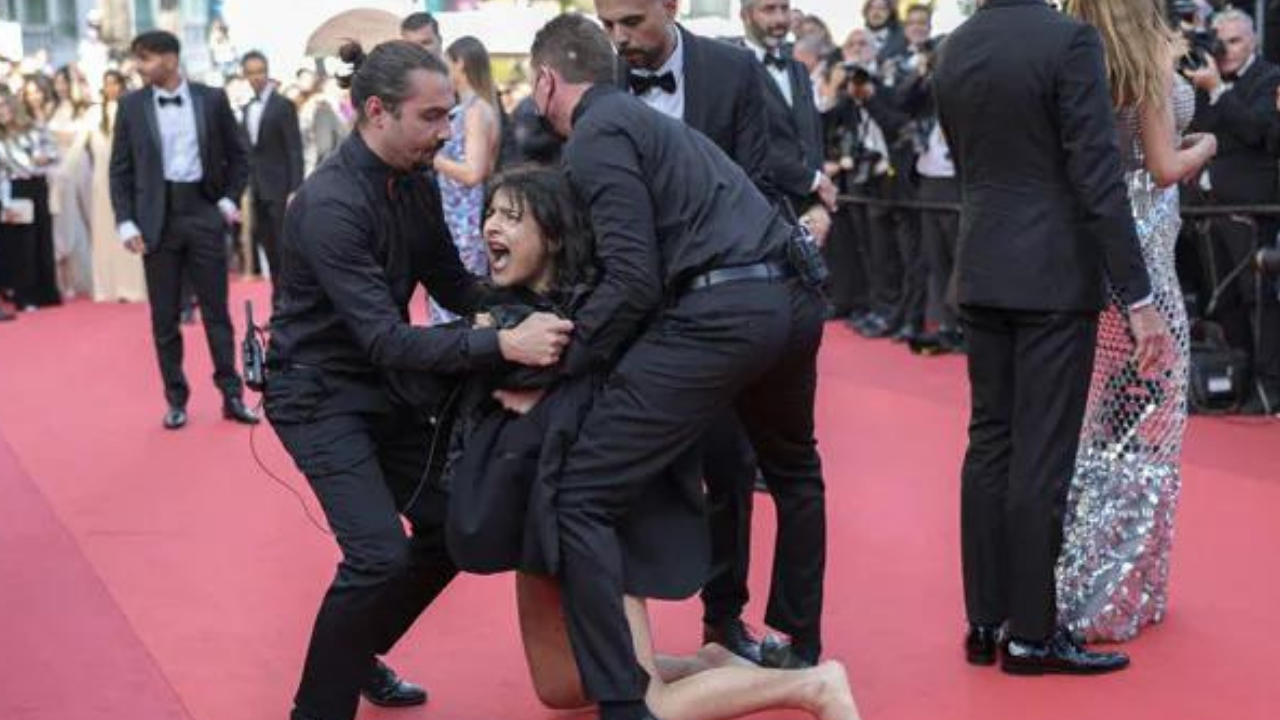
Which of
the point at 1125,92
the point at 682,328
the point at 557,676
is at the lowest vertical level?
Result: the point at 557,676

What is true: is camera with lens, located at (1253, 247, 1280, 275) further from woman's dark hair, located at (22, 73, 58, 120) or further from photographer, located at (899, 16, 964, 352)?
woman's dark hair, located at (22, 73, 58, 120)

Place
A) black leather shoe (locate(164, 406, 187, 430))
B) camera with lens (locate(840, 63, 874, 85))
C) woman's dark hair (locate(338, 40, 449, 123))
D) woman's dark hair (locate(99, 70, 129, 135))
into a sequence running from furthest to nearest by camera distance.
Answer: woman's dark hair (locate(99, 70, 129, 135)) < camera with lens (locate(840, 63, 874, 85)) < black leather shoe (locate(164, 406, 187, 430)) < woman's dark hair (locate(338, 40, 449, 123))

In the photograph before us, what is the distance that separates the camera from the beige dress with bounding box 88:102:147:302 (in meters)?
16.4

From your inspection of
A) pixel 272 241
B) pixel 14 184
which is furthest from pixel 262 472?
pixel 14 184

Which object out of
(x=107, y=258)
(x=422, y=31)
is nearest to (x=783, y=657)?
(x=422, y=31)

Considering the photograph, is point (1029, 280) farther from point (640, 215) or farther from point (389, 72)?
point (389, 72)

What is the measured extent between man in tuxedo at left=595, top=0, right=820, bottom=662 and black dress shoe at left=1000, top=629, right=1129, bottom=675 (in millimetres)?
564

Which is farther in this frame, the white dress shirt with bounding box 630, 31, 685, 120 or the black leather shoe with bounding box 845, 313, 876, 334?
the black leather shoe with bounding box 845, 313, 876, 334

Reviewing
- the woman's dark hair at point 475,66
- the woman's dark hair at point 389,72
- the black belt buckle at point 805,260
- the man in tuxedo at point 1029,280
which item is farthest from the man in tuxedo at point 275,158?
the black belt buckle at point 805,260

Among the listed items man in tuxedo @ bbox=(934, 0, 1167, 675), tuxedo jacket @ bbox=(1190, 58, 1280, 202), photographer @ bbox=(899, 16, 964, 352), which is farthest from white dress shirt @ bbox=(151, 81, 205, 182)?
man in tuxedo @ bbox=(934, 0, 1167, 675)

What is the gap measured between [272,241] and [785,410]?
10059 mm

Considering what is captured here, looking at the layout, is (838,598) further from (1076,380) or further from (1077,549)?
(1076,380)

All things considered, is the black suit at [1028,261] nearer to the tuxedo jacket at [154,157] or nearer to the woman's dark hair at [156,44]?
the tuxedo jacket at [154,157]

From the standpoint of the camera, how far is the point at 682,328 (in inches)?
172
